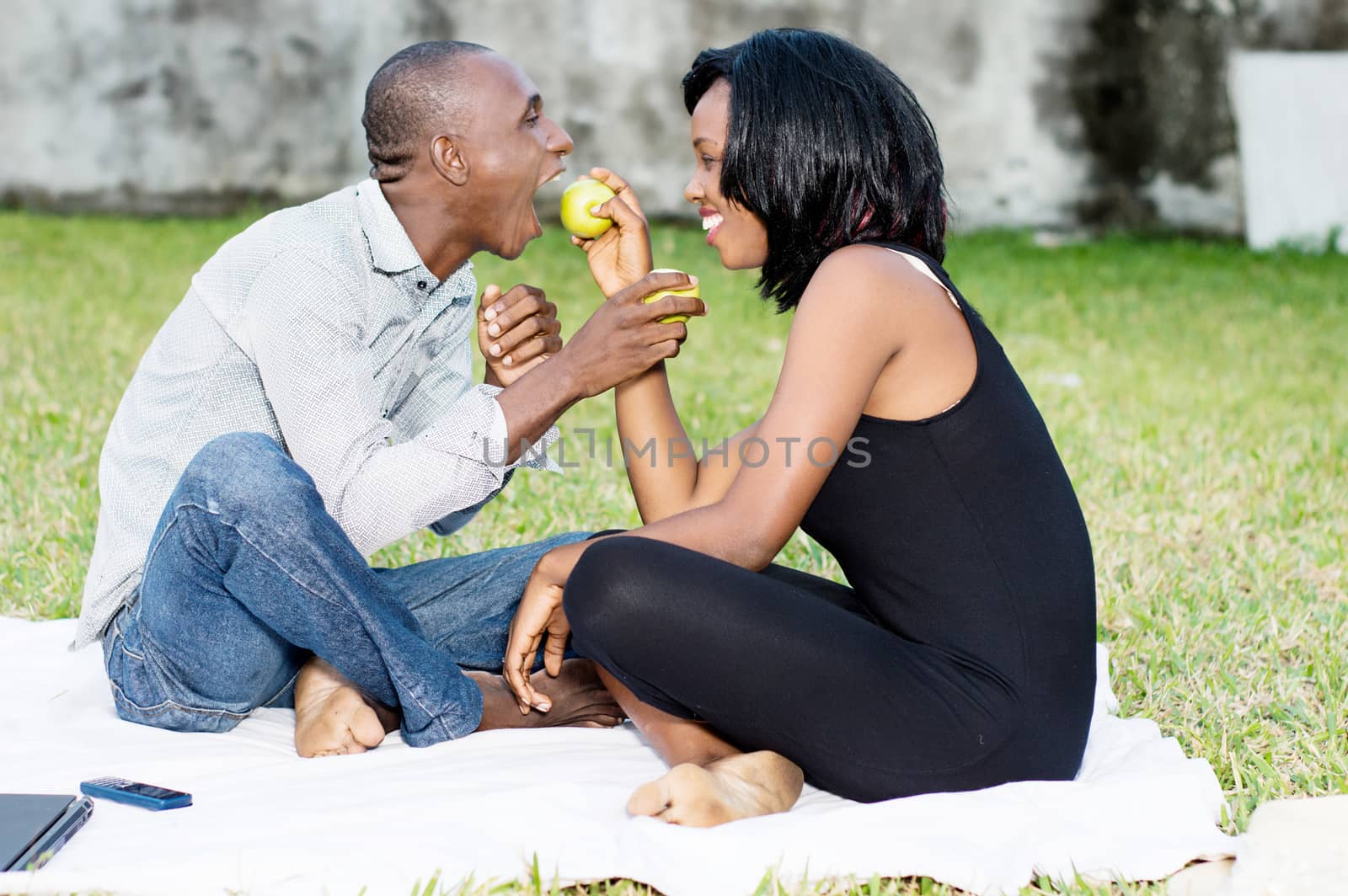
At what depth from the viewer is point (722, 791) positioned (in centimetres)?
253

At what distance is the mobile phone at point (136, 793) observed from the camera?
2.62m

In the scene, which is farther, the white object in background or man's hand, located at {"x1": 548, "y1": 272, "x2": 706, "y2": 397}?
the white object in background

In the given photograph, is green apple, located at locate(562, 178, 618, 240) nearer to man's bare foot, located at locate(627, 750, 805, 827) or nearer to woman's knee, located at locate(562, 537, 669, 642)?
woman's knee, located at locate(562, 537, 669, 642)

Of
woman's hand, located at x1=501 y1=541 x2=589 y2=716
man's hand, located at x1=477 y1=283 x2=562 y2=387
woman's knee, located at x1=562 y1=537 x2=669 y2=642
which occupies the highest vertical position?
man's hand, located at x1=477 y1=283 x2=562 y2=387

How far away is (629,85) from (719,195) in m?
9.68

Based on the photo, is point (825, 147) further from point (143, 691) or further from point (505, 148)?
point (143, 691)

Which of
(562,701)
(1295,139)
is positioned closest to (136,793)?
(562,701)

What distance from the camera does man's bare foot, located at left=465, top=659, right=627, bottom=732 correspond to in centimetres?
316

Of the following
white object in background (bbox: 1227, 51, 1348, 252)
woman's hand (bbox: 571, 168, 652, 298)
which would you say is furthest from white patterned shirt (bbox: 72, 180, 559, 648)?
white object in background (bbox: 1227, 51, 1348, 252)

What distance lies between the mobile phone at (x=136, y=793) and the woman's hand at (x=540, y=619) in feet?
2.18

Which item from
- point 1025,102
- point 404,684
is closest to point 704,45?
point 1025,102

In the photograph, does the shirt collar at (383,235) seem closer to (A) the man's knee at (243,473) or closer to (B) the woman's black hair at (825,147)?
(A) the man's knee at (243,473)

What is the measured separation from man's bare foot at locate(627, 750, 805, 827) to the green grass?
0.52 feet

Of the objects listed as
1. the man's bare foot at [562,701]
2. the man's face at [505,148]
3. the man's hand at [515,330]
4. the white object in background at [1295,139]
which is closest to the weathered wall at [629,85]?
the white object in background at [1295,139]
